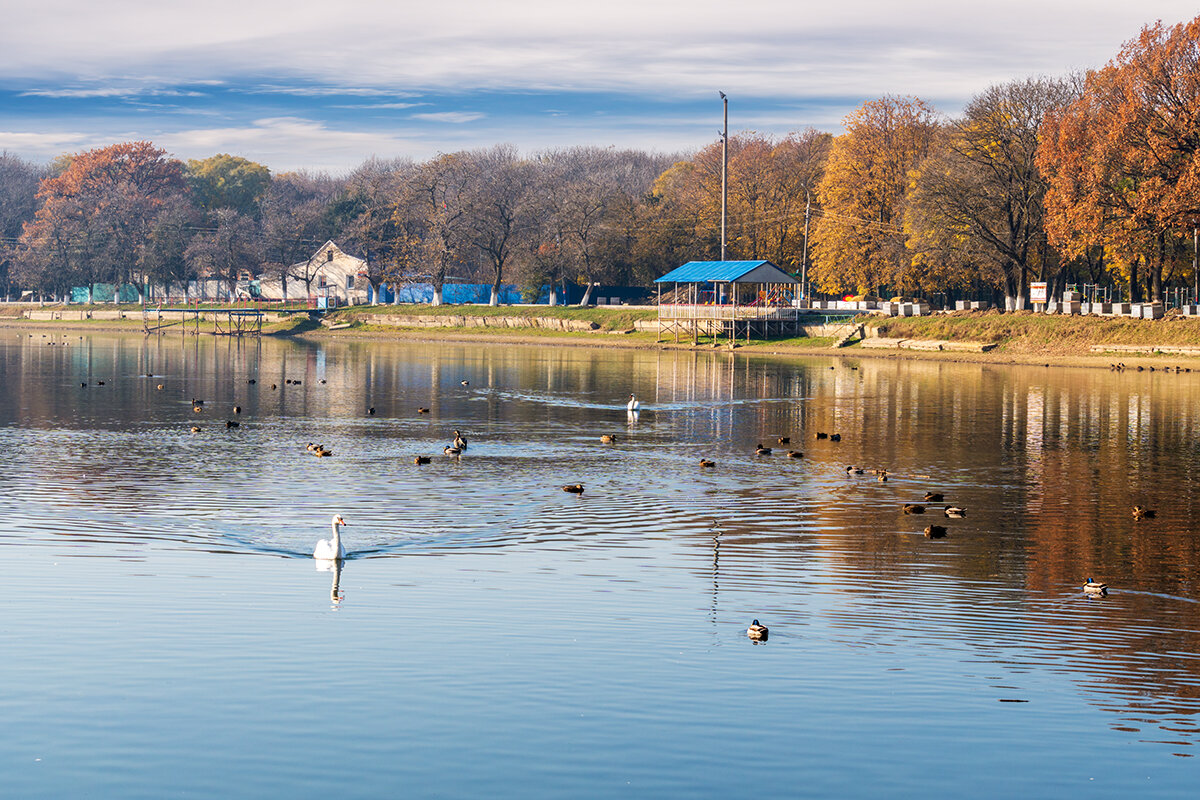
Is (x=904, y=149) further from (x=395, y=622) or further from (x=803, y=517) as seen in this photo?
(x=395, y=622)

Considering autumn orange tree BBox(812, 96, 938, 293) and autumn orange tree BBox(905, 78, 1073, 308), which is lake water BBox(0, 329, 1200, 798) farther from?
autumn orange tree BBox(812, 96, 938, 293)

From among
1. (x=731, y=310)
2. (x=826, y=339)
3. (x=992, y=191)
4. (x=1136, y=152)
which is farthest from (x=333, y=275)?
(x=1136, y=152)

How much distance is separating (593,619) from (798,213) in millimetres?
111105

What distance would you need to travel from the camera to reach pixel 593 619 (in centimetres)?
1841

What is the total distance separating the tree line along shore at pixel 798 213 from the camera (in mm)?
79438

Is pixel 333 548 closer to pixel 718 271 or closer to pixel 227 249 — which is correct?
pixel 718 271

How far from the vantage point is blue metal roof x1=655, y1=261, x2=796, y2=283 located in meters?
108

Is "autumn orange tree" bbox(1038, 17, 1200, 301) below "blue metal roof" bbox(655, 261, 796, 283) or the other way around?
the other way around

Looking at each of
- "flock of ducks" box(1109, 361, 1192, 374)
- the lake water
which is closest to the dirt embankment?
"flock of ducks" box(1109, 361, 1192, 374)

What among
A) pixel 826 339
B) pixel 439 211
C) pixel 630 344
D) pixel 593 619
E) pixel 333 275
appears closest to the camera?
pixel 593 619

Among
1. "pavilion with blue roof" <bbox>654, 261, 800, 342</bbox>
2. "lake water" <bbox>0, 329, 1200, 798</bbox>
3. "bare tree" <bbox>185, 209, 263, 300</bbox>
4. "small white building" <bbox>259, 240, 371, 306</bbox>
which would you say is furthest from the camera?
"small white building" <bbox>259, 240, 371, 306</bbox>

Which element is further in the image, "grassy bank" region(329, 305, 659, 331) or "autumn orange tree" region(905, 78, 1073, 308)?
"grassy bank" region(329, 305, 659, 331)

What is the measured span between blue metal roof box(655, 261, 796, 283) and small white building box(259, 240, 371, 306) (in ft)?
203

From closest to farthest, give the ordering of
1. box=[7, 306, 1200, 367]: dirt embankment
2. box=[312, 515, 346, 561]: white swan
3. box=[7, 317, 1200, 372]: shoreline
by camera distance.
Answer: box=[312, 515, 346, 561]: white swan → box=[7, 306, 1200, 367]: dirt embankment → box=[7, 317, 1200, 372]: shoreline
